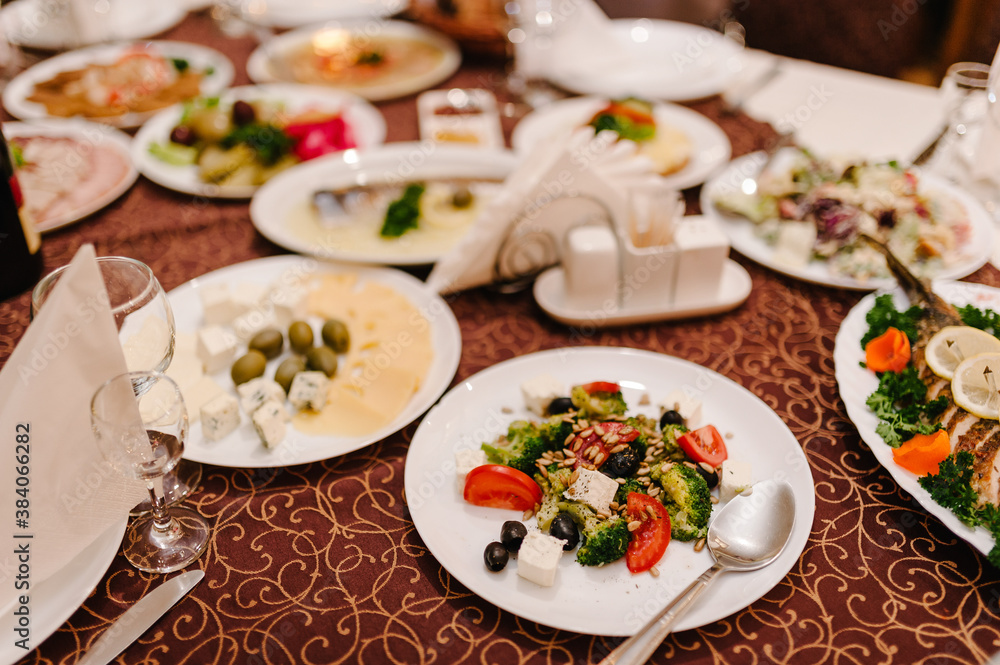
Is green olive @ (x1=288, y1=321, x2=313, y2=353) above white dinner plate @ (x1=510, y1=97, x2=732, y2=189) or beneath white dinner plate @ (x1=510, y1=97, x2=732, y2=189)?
beneath

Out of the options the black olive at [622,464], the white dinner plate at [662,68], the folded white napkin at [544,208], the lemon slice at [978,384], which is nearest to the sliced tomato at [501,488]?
the black olive at [622,464]

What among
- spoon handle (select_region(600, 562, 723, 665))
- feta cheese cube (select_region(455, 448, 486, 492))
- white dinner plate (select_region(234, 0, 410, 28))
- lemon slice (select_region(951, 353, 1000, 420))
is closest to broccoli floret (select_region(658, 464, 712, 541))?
spoon handle (select_region(600, 562, 723, 665))

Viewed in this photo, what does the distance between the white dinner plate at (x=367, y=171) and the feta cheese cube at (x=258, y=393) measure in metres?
0.74

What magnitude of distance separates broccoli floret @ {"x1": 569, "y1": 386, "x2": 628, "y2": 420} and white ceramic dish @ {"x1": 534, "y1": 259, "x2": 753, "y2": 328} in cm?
36

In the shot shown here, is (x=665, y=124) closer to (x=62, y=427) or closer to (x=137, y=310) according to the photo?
(x=137, y=310)

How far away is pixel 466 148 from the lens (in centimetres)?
251

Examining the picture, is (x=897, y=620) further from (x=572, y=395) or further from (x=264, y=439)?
(x=264, y=439)

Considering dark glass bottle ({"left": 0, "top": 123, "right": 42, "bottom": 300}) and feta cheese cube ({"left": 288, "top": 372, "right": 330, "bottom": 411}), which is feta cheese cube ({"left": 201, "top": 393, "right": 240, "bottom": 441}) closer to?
feta cheese cube ({"left": 288, "top": 372, "right": 330, "bottom": 411})

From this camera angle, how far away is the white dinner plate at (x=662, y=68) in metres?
2.95

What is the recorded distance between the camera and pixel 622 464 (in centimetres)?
133

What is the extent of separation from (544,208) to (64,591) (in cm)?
134

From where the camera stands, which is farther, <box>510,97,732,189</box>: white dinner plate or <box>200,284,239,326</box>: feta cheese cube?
<box>510,97,732,189</box>: white dinner plate

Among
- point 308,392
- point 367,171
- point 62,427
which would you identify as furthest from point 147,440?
point 367,171

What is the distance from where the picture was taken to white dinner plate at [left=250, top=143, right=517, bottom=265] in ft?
7.53
